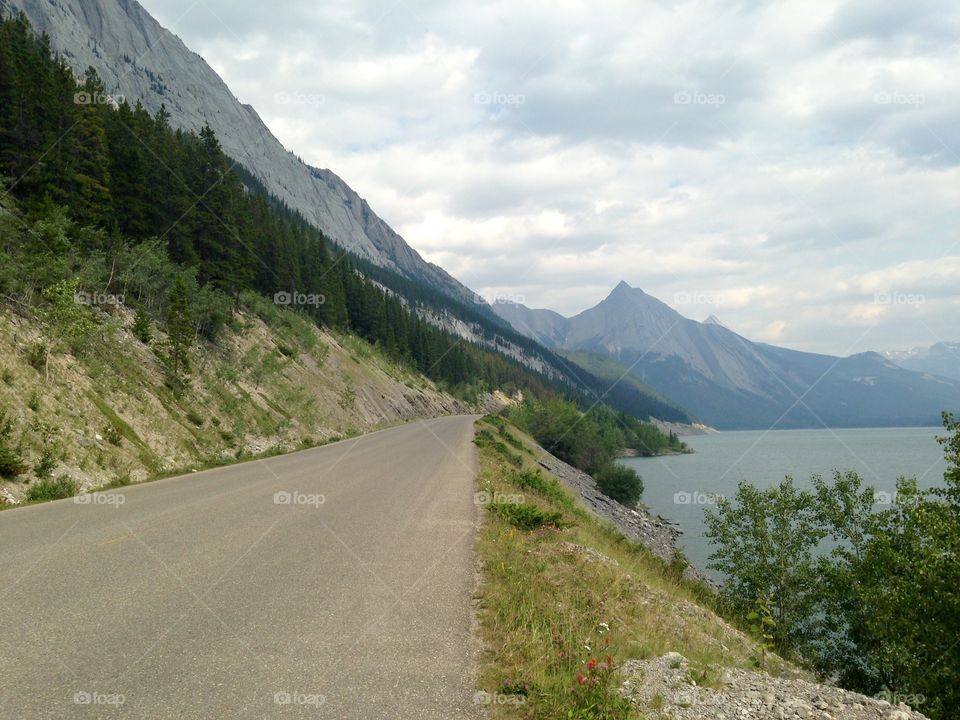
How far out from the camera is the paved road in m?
4.85

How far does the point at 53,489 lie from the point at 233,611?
35.1ft

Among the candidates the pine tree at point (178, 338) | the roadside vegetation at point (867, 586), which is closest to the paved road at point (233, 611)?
the roadside vegetation at point (867, 586)

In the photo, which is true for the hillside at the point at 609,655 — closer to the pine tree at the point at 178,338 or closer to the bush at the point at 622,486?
the pine tree at the point at 178,338

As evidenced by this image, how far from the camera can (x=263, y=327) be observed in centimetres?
5338

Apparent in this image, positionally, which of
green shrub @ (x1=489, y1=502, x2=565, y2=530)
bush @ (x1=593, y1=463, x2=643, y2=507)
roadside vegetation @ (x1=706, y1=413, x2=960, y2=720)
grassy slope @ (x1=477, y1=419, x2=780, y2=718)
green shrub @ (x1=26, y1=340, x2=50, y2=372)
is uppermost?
green shrub @ (x1=26, y1=340, x2=50, y2=372)

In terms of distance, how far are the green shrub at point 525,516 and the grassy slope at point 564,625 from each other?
104 cm

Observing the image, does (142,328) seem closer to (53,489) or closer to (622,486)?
(53,489)

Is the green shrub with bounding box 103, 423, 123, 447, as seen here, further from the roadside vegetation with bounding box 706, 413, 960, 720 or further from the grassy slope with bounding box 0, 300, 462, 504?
the roadside vegetation with bounding box 706, 413, 960, 720

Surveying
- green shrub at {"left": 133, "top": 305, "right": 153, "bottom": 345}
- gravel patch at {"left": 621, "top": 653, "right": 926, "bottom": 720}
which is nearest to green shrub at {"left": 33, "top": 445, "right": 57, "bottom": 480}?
gravel patch at {"left": 621, "top": 653, "right": 926, "bottom": 720}

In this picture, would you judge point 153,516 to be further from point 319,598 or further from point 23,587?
point 319,598

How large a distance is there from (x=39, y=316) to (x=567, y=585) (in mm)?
22777

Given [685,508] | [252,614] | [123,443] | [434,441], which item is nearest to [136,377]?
[123,443]

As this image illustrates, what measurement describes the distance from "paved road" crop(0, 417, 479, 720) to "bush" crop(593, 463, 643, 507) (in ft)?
150

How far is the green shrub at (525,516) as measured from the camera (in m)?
13.3
